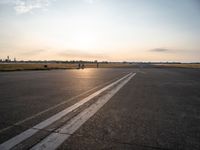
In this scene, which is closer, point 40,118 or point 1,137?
point 1,137

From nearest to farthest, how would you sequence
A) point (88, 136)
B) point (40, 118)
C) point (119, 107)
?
point (88, 136) → point (40, 118) → point (119, 107)

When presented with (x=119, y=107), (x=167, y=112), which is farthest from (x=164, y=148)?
(x=119, y=107)

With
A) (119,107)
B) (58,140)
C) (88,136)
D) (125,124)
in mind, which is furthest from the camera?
(119,107)

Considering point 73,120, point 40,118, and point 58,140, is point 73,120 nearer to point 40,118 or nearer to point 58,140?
point 40,118

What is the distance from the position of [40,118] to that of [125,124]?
1977 mm

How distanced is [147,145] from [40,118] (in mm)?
2629

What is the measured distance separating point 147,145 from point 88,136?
1041 millimetres

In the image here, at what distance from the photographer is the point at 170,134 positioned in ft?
12.7

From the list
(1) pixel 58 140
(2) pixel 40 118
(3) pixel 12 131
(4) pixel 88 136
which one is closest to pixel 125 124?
(4) pixel 88 136

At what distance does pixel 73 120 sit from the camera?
187 inches

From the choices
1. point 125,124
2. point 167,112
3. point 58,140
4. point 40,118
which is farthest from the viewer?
point 167,112

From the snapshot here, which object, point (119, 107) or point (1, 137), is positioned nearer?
point (1, 137)

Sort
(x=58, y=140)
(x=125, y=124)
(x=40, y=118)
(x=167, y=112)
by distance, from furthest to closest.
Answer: (x=167, y=112), (x=40, y=118), (x=125, y=124), (x=58, y=140)

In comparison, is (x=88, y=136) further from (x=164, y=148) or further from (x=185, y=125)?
(x=185, y=125)
